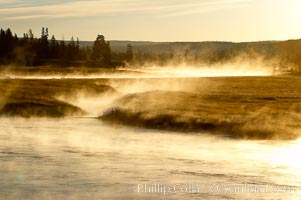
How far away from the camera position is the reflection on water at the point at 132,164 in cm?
2744

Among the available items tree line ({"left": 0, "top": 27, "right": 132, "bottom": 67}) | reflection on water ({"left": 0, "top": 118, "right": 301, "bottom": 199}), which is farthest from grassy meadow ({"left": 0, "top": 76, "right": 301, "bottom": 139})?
tree line ({"left": 0, "top": 27, "right": 132, "bottom": 67})

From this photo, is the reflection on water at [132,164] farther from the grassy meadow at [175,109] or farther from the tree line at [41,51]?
the tree line at [41,51]

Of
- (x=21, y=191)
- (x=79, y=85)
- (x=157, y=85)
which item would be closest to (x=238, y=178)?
(x=21, y=191)

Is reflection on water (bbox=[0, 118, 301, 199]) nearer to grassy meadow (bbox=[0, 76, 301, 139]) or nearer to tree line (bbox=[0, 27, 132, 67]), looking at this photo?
grassy meadow (bbox=[0, 76, 301, 139])

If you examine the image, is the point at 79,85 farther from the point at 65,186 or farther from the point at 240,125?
the point at 65,186

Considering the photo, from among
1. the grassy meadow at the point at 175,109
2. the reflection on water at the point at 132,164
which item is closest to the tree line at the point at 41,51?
the grassy meadow at the point at 175,109

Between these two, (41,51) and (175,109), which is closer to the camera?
(175,109)

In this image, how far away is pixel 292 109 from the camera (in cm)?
6272

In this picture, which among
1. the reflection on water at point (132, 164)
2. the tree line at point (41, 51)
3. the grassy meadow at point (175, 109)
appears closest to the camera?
the reflection on water at point (132, 164)

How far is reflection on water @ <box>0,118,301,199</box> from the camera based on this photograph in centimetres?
2744

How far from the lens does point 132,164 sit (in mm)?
33719

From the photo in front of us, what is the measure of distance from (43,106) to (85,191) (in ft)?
124

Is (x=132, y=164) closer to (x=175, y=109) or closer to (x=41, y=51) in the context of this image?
(x=175, y=109)

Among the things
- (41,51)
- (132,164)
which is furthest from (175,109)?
(41,51)
